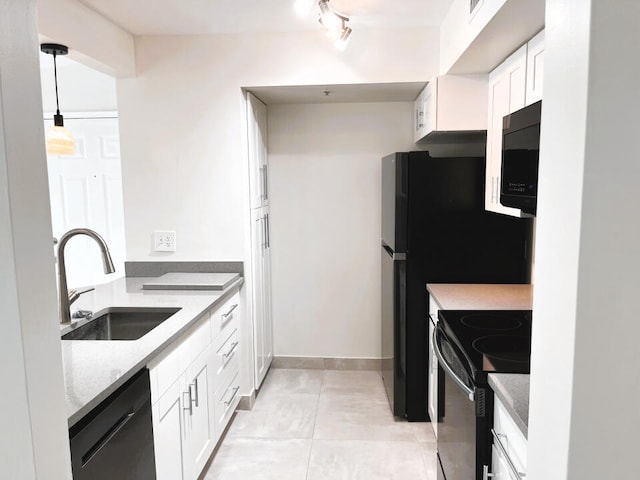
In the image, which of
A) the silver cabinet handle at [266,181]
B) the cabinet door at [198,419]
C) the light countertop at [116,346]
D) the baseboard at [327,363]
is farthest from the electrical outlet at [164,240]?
the baseboard at [327,363]

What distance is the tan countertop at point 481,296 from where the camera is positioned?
7.19ft

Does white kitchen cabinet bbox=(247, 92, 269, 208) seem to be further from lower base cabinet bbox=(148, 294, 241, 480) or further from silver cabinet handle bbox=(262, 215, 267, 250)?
lower base cabinet bbox=(148, 294, 241, 480)

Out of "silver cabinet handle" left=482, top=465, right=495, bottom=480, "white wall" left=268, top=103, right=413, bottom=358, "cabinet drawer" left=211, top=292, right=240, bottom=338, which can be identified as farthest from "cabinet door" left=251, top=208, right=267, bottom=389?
"silver cabinet handle" left=482, top=465, right=495, bottom=480

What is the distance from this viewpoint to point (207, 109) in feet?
9.15

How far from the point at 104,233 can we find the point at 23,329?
347 centimetres

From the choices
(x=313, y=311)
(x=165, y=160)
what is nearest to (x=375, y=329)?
(x=313, y=311)

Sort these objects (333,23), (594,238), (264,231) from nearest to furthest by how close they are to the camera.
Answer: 1. (594,238)
2. (333,23)
3. (264,231)

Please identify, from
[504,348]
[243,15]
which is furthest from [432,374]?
[243,15]

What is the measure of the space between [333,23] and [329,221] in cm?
153

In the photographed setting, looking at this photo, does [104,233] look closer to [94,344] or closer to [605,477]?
[94,344]

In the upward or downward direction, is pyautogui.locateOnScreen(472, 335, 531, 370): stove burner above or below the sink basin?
A: above

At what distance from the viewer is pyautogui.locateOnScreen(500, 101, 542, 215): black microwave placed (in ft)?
4.59

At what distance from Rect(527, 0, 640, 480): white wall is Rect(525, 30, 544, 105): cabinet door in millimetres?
979

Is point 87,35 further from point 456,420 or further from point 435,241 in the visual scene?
point 456,420
